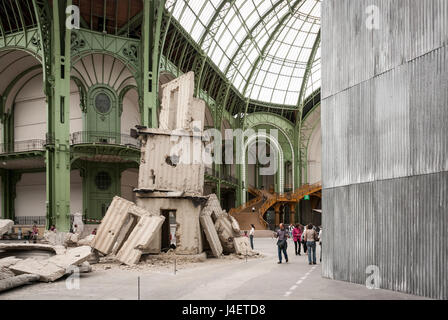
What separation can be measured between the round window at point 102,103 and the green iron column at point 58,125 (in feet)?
17.5

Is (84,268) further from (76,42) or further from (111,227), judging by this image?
(76,42)

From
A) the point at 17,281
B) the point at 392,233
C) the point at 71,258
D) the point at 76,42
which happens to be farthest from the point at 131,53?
the point at 392,233

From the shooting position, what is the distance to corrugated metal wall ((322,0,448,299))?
9453mm

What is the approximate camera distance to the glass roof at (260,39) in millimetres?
33812

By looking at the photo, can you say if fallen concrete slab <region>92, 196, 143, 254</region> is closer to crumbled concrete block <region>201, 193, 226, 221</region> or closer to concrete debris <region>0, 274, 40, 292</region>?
crumbled concrete block <region>201, 193, 226, 221</region>

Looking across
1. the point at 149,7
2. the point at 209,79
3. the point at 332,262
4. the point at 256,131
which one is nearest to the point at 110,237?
the point at 332,262

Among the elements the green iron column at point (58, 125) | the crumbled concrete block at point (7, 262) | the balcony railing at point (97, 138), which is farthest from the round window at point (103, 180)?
the crumbled concrete block at point (7, 262)

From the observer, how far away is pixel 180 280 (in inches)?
480

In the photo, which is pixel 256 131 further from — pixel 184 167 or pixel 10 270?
pixel 10 270

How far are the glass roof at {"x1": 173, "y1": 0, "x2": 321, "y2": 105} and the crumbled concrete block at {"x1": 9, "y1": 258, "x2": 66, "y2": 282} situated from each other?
74.0 ft

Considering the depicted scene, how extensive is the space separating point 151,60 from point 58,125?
7092 mm

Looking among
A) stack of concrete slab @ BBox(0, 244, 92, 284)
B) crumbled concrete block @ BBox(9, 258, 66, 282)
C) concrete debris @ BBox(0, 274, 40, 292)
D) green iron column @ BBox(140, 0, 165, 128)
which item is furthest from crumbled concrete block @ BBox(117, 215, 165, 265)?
green iron column @ BBox(140, 0, 165, 128)

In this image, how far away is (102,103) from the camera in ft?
103

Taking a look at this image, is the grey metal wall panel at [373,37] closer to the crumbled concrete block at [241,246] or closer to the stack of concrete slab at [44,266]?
the crumbled concrete block at [241,246]
